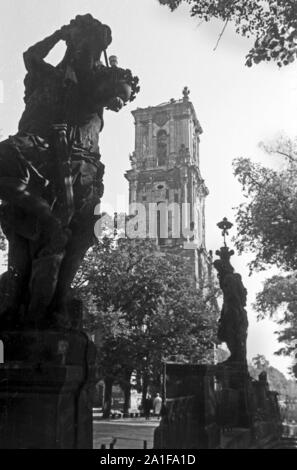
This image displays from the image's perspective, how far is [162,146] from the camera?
218ft

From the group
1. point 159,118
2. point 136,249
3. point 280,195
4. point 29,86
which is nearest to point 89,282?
point 136,249

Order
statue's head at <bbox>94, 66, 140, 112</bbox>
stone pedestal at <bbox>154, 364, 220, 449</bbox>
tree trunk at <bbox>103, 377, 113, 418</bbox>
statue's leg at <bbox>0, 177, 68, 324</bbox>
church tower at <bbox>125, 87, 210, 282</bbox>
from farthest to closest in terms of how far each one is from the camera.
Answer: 1. church tower at <bbox>125, 87, 210, 282</bbox>
2. tree trunk at <bbox>103, 377, 113, 418</bbox>
3. stone pedestal at <bbox>154, 364, 220, 449</bbox>
4. statue's head at <bbox>94, 66, 140, 112</bbox>
5. statue's leg at <bbox>0, 177, 68, 324</bbox>

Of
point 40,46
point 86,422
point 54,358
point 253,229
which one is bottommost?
point 86,422

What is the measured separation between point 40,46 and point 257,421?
8146 millimetres

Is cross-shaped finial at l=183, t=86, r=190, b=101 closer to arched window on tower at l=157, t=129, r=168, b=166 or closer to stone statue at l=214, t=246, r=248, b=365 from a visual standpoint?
arched window on tower at l=157, t=129, r=168, b=166

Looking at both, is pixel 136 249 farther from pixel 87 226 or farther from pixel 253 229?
pixel 87 226

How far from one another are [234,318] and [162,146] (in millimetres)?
56800

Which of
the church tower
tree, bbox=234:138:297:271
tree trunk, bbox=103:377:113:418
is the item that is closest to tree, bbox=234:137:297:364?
tree, bbox=234:138:297:271

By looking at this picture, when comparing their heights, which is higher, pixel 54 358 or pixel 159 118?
pixel 159 118

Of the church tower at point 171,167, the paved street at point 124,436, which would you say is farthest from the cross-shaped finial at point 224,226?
the church tower at point 171,167

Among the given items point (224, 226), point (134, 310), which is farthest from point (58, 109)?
point (134, 310)

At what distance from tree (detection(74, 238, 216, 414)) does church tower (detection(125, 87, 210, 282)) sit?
102 ft

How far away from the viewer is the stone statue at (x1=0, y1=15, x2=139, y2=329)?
4094mm
